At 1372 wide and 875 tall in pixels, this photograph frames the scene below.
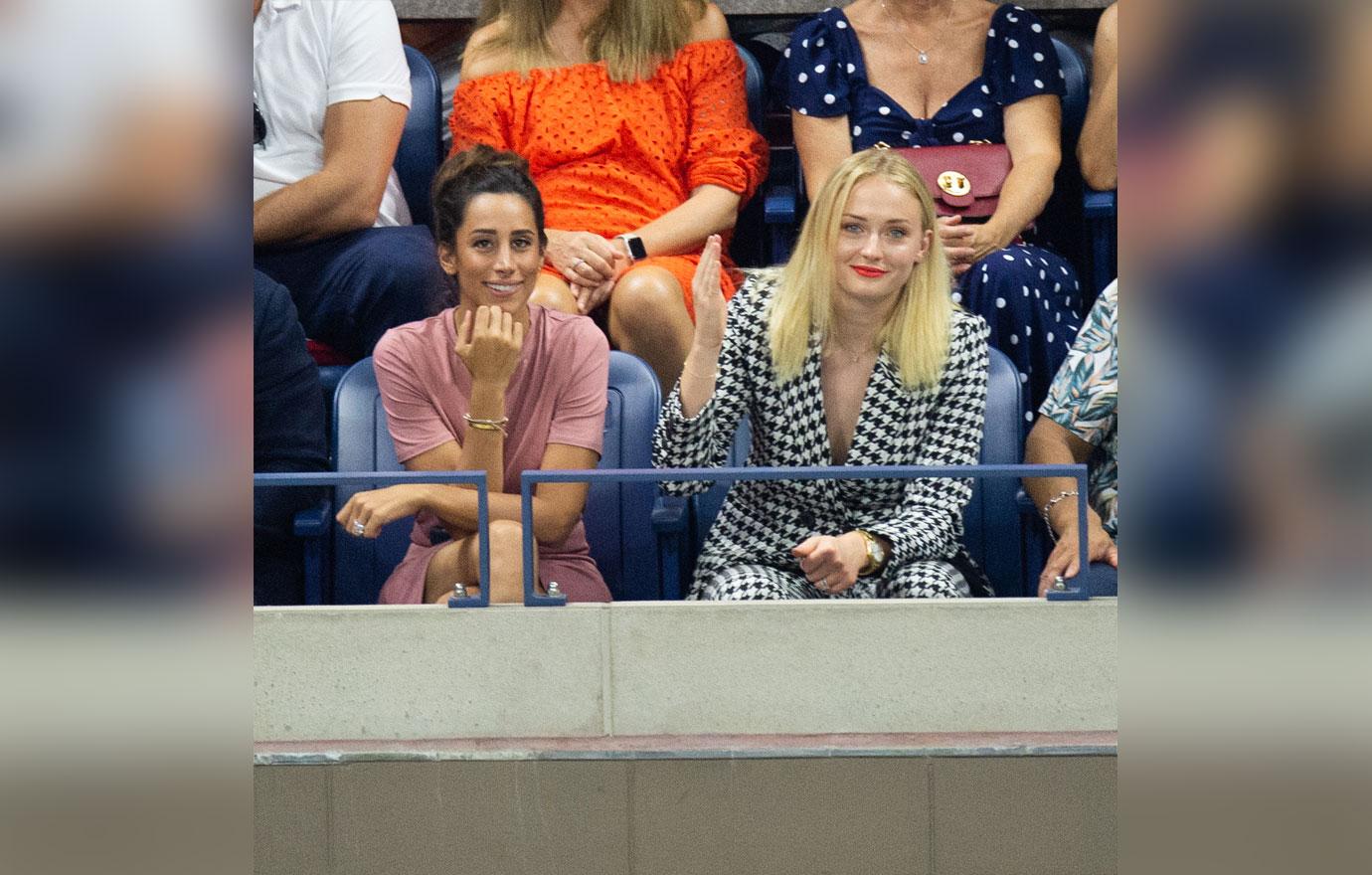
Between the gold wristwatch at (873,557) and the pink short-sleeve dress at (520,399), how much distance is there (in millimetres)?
440

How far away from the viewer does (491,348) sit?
266 cm

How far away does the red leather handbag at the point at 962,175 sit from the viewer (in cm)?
326

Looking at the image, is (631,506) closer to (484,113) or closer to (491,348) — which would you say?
(491,348)

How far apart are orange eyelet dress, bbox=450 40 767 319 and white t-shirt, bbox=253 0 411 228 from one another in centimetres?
21

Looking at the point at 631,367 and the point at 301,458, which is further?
the point at 631,367

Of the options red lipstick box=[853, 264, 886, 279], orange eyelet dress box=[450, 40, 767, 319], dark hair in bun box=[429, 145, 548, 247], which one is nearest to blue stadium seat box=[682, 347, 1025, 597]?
red lipstick box=[853, 264, 886, 279]

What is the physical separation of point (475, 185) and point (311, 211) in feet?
1.37

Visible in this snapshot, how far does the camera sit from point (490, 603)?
92.4 inches
